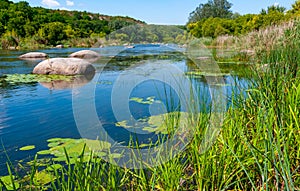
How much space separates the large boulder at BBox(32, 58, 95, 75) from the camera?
7047 millimetres

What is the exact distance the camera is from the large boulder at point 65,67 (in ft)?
23.1

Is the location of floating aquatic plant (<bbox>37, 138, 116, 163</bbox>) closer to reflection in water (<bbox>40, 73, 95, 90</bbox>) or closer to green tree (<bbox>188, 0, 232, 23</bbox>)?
reflection in water (<bbox>40, 73, 95, 90</bbox>)

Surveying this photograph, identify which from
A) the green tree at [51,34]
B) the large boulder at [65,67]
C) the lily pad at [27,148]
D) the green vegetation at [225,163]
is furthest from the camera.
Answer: the green tree at [51,34]

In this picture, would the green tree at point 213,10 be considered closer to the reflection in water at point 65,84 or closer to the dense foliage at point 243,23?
the dense foliage at point 243,23

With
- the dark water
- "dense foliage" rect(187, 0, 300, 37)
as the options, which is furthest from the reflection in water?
"dense foliage" rect(187, 0, 300, 37)

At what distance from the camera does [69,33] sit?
31.5 metres

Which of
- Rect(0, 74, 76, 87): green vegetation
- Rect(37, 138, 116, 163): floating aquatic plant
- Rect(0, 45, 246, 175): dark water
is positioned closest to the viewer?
Rect(37, 138, 116, 163): floating aquatic plant

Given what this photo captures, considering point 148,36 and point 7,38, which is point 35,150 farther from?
point 7,38

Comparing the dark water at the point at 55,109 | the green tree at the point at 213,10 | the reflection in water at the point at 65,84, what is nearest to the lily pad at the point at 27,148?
the dark water at the point at 55,109

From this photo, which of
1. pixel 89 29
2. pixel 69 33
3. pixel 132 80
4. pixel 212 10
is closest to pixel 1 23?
pixel 69 33

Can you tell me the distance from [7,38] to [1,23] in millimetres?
9987

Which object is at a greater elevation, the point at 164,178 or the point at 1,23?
the point at 1,23

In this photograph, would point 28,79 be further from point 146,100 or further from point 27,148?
point 27,148

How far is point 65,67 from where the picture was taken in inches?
279
